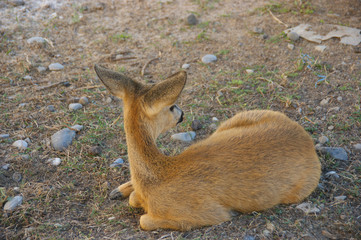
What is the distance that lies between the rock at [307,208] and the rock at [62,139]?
272cm

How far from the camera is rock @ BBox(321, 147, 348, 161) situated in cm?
412

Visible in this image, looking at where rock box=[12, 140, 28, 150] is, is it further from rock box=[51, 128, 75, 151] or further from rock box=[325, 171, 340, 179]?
rock box=[325, 171, 340, 179]

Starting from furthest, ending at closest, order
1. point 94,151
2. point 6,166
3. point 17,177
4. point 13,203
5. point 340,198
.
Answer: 1. point 94,151
2. point 6,166
3. point 17,177
4. point 13,203
5. point 340,198

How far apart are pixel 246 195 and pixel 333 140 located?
5.46 feet

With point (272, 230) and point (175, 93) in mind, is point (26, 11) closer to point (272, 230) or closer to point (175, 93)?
point (175, 93)

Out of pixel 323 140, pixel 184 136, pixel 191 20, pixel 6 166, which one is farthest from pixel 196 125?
pixel 191 20

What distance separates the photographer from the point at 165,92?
10.2 ft

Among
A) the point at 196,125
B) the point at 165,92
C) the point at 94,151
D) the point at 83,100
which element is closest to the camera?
the point at 165,92

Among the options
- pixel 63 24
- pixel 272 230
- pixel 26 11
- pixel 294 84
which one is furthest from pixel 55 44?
pixel 272 230

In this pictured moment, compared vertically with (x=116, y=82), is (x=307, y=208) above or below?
below

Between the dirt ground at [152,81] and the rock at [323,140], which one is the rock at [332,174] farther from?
the rock at [323,140]

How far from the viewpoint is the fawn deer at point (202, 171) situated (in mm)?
3301

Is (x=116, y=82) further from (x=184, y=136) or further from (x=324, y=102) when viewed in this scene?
(x=324, y=102)

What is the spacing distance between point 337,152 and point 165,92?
7.15ft
